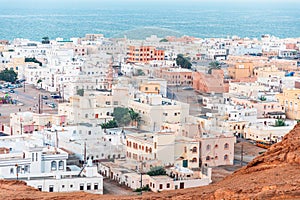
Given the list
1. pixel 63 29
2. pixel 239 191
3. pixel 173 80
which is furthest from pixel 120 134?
pixel 63 29

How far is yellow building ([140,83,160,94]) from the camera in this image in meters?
16.3

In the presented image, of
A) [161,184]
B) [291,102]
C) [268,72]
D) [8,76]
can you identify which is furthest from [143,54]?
[161,184]

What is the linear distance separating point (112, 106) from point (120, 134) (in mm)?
2288

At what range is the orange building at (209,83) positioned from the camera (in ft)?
62.3

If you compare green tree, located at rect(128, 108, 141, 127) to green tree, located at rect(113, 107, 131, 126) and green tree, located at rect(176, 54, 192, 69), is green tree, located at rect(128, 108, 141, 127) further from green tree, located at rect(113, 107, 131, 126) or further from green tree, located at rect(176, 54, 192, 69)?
green tree, located at rect(176, 54, 192, 69)

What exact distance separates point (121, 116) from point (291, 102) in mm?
4002

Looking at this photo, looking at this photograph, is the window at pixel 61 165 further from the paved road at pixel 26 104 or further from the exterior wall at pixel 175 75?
the exterior wall at pixel 175 75

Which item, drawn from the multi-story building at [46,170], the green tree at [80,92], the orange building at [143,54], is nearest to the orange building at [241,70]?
the orange building at [143,54]

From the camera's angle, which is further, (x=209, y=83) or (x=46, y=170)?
(x=209, y=83)

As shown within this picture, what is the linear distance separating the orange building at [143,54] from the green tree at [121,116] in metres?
7.77

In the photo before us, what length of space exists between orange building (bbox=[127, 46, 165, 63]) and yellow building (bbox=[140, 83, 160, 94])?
5313 mm

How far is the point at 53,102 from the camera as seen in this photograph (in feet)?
59.0

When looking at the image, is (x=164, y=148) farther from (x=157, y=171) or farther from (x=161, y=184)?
(x=161, y=184)

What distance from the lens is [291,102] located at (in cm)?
1625
